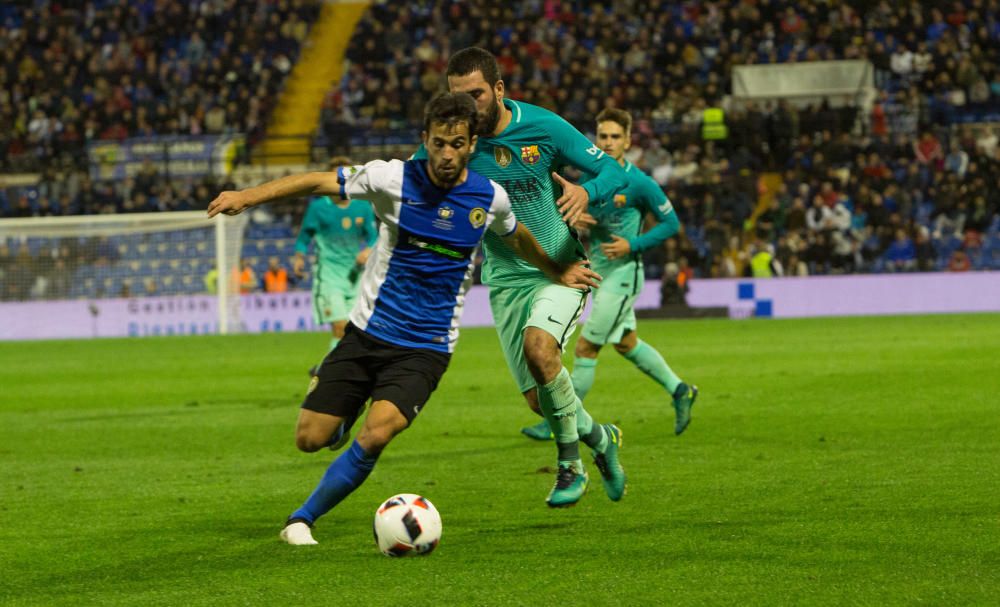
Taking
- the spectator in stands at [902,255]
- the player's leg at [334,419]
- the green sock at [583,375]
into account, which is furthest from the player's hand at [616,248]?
the spectator in stands at [902,255]

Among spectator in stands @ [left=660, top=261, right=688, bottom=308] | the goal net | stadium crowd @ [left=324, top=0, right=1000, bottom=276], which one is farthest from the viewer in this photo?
stadium crowd @ [left=324, top=0, right=1000, bottom=276]

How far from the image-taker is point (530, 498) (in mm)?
7848

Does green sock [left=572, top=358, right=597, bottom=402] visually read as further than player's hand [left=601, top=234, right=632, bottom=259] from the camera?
Yes

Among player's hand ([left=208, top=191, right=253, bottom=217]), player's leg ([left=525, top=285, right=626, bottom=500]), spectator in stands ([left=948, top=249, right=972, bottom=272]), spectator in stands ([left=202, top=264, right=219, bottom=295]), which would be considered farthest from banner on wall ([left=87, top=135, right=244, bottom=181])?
player's hand ([left=208, top=191, right=253, bottom=217])

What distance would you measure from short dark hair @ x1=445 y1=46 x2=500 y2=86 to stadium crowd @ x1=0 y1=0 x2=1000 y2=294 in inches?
852

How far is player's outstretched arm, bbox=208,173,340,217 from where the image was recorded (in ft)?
19.6

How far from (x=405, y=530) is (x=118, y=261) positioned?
23.2 m

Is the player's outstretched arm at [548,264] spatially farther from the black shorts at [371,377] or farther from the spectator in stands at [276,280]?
the spectator in stands at [276,280]

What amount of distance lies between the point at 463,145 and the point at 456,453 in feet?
13.3

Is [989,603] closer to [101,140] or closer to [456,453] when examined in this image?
[456,453]

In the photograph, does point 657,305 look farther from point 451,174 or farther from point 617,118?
point 451,174

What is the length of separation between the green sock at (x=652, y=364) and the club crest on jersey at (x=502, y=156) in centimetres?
398

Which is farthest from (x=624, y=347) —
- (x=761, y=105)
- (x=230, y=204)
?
(x=761, y=105)

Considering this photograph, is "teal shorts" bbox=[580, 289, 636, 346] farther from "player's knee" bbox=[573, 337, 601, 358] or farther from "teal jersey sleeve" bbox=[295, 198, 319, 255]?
"teal jersey sleeve" bbox=[295, 198, 319, 255]
